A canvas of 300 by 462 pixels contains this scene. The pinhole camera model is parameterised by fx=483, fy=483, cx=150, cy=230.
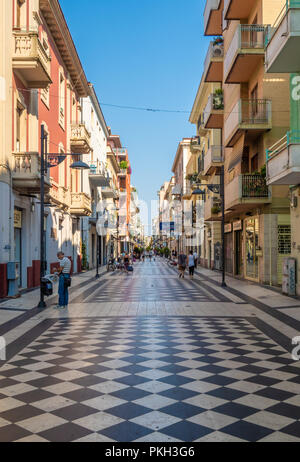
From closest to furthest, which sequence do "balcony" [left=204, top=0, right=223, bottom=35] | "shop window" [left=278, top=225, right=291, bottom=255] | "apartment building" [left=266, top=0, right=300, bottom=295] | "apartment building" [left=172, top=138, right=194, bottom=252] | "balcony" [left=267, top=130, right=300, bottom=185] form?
"apartment building" [left=266, top=0, right=300, bottom=295] → "balcony" [left=267, top=130, right=300, bottom=185] → "shop window" [left=278, top=225, right=291, bottom=255] → "balcony" [left=204, top=0, right=223, bottom=35] → "apartment building" [left=172, top=138, right=194, bottom=252]

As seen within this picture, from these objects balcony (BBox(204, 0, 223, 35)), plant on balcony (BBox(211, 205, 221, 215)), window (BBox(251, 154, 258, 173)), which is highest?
balcony (BBox(204, 0, 223, 35))

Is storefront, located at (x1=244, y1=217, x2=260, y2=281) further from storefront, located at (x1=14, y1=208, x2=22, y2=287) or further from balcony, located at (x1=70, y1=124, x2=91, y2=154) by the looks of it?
balcony, located at (x1=70, y1=124, x2=91, y2=154)

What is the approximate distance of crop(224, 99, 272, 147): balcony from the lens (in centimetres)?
2227

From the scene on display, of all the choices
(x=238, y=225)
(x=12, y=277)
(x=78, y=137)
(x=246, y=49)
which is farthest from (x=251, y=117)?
(x=12, y=277)

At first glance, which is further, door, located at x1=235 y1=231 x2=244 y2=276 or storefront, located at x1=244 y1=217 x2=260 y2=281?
door, located at x1=235 y1=231 x2=244 y2=276

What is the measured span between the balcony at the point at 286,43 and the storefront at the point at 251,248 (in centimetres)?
977

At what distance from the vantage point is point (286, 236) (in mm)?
22594

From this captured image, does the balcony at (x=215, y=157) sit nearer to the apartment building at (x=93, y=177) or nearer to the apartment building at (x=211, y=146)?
the apartment building at (x=211, y=146)

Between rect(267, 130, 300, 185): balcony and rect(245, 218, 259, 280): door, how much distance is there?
7112 mm

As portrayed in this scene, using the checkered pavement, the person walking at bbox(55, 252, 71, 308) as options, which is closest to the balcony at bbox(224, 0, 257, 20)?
the person walking at bbox(55, 252, 71, 308)

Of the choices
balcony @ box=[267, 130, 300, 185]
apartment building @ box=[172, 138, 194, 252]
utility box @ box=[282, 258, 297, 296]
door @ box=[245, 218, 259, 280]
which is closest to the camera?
balcony @ box=[267, 130, 300, 185]

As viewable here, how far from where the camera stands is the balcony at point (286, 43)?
1347 centimetres
